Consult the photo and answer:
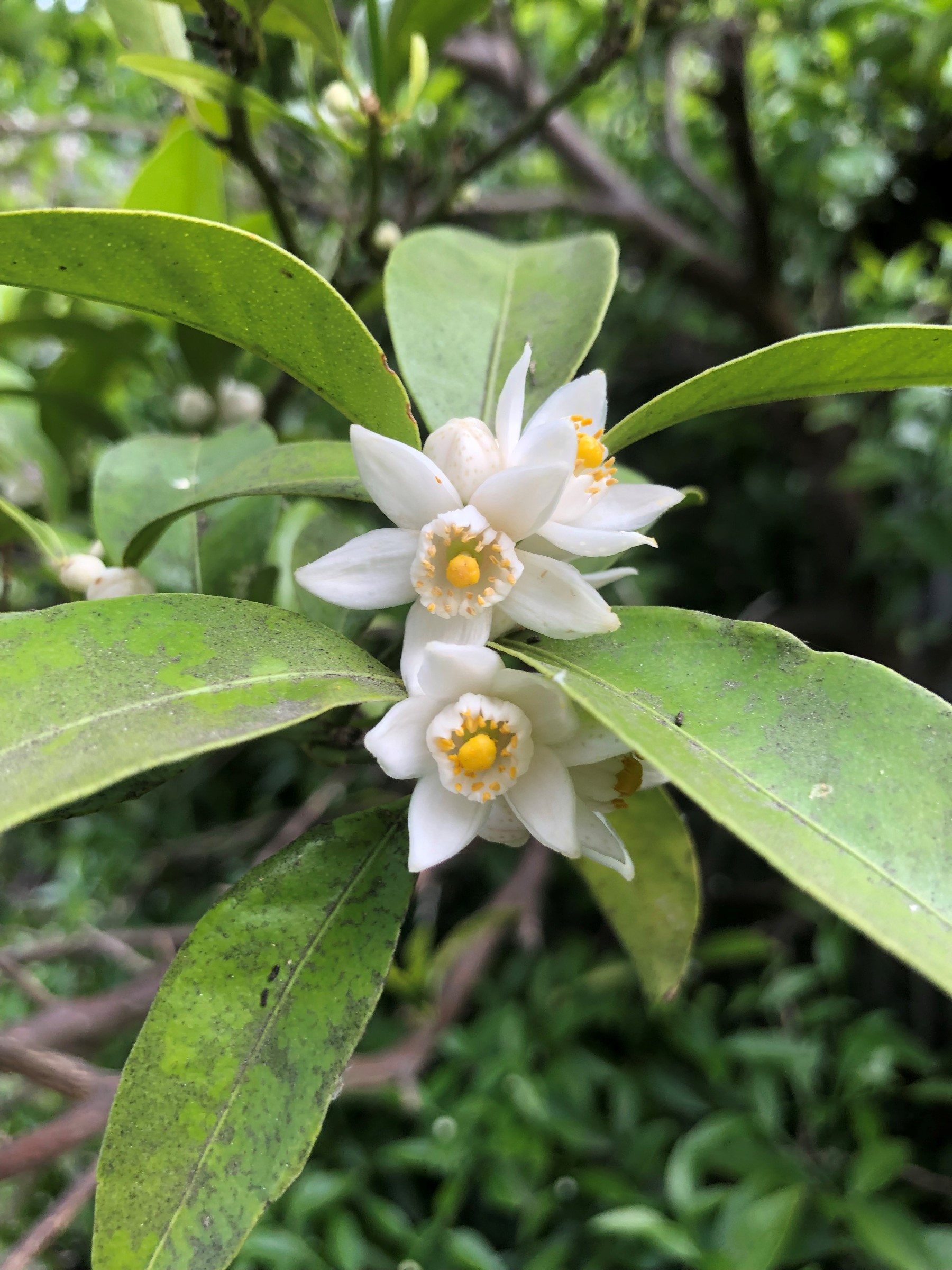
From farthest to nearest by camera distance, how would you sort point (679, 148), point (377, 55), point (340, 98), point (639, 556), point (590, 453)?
→ point (679, 148) → point (639, 556) → point (340, 98) → point (377, 55) → point (590, 453)

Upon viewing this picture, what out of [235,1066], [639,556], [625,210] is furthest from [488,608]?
[625,210]

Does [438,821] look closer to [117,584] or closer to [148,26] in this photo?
[117,584]

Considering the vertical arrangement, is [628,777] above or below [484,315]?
below

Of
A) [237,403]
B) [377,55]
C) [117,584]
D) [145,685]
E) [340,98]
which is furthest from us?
[237,403]

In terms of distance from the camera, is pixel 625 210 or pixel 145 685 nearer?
pixel 145 685

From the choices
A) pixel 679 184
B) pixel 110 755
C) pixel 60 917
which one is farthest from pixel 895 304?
pixel 60 917

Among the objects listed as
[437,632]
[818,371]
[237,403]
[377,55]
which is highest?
[377,55]

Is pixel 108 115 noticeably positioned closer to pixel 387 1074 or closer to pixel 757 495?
pixel 757 495
